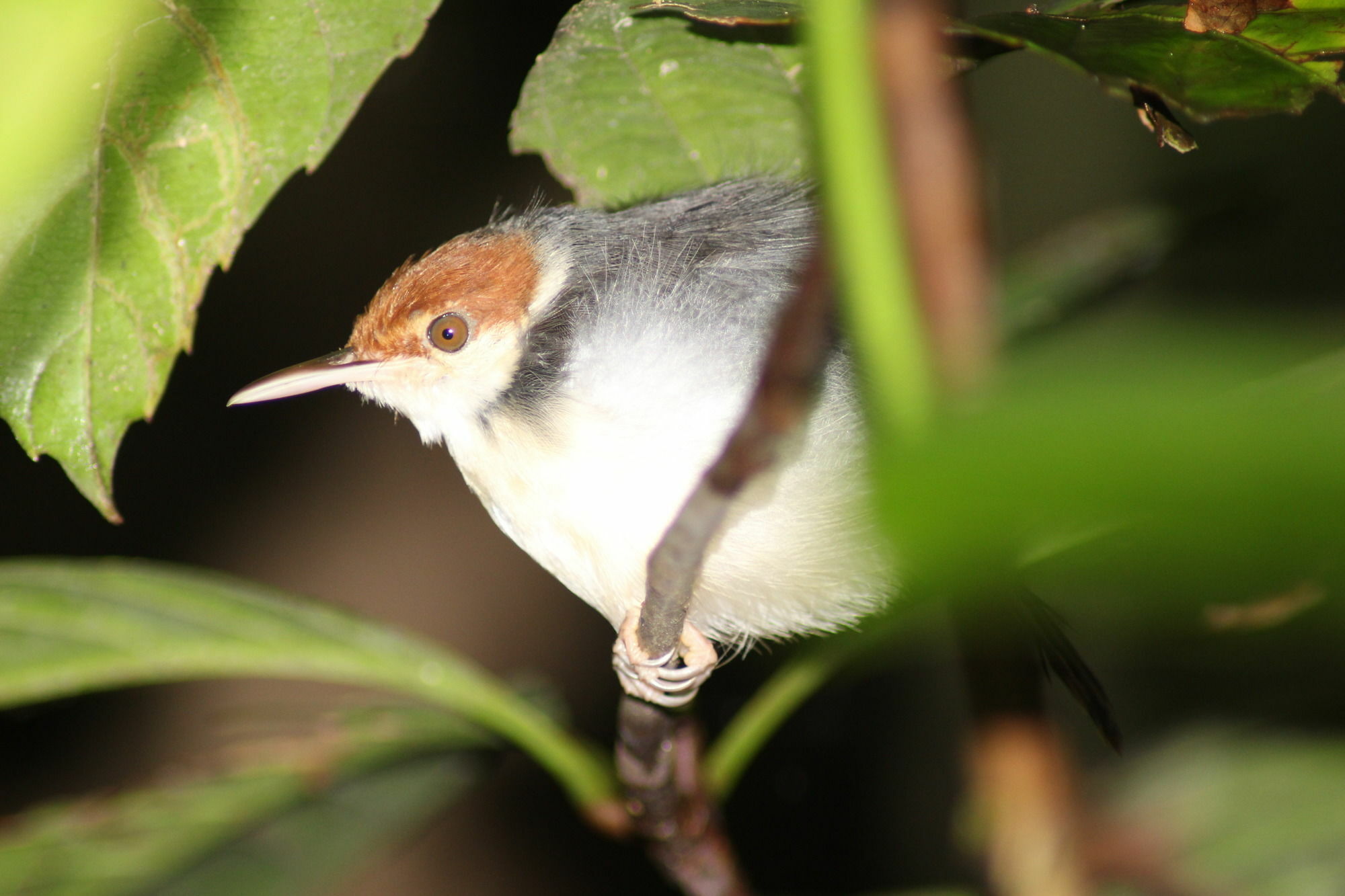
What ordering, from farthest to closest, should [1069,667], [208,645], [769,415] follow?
[1069,667] < [208,645] < [769,415]

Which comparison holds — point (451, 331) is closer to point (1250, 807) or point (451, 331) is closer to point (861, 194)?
point (861, 194)

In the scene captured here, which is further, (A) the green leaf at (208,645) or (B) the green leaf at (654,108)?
(B) the green leaf at (654,108)

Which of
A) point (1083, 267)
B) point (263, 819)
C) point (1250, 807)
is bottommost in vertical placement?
point (1250, 807)

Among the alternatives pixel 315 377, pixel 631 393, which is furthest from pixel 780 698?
pixel 315 377

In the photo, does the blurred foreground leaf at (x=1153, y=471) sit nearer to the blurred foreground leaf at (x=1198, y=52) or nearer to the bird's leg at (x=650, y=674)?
the blurred foreground leaf at (x=1198, y=52)

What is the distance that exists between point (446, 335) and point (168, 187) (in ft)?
1.48

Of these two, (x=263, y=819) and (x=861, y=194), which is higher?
(x=861, y=194)

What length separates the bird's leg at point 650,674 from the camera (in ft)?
3.73

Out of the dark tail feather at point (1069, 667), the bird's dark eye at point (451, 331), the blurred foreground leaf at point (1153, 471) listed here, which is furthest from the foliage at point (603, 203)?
the bird's dark eye at point (451, 331)

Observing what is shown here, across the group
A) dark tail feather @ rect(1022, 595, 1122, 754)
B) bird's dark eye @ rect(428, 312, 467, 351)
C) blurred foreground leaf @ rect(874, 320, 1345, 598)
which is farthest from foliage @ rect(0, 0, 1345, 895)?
bird's dark eye @ rect(428, 312, 467, 351)

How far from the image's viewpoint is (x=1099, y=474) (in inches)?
8.5

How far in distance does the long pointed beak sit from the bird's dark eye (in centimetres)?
9

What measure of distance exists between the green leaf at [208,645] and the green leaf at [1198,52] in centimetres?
91

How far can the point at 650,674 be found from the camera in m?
1.14
